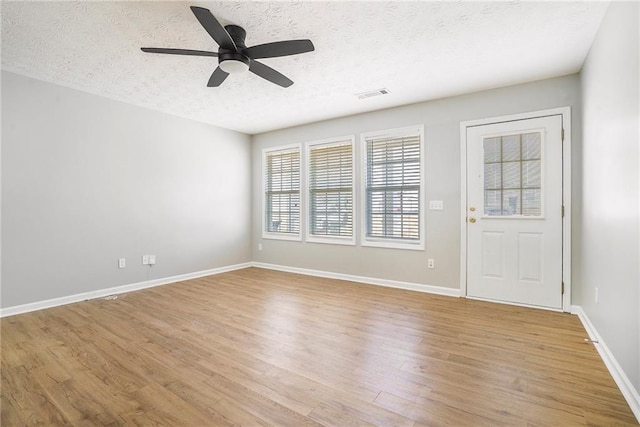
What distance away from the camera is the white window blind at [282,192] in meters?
5.41

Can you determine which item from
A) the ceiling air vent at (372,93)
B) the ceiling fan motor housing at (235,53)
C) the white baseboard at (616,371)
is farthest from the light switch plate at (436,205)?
the ceiling fan motor housing at (235,53)

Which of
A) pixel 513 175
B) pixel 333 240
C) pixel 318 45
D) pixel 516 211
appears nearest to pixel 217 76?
pixel 318 45

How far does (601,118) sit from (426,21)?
5.12 feet

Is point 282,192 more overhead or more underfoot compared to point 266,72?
more underfoot

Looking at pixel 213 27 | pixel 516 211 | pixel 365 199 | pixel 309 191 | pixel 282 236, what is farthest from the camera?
pixel 282 236

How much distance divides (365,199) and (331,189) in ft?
2.16

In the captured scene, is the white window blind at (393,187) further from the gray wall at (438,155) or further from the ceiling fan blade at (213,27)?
the ceiling fan blade at (213,27)

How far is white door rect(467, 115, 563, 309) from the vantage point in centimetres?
325

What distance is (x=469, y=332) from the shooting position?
2.69 metres

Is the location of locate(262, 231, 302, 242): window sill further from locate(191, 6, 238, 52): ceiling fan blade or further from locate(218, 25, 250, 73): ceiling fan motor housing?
locate(191, 6, 238, 52): ceiling fan blade

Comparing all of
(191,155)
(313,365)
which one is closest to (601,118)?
(313,365)

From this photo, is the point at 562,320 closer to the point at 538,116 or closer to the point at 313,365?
the point at 538,116

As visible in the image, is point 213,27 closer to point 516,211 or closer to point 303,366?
point 303,366

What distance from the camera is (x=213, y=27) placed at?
2.03m
